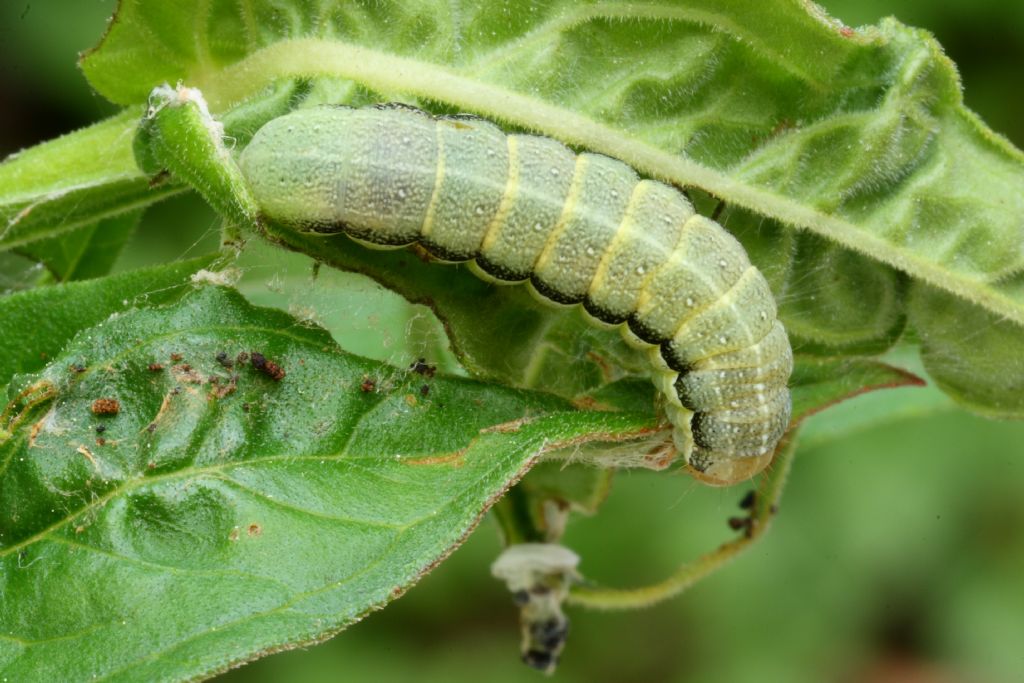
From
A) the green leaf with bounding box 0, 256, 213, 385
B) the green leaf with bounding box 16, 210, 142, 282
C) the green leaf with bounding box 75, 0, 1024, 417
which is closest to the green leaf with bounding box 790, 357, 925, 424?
the green leaf with bounding box 75, 0, 1024, 417

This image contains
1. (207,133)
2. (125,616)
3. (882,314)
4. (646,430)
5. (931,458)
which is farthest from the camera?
(931,458)

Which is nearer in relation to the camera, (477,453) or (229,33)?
(477,453)

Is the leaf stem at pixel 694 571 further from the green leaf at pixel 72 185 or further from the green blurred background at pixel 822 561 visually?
the green blurred background at pixel 822 561

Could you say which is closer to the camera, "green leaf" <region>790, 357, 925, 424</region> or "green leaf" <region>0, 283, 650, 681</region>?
"green leaf" <region>0, 283, 650, 681</region>

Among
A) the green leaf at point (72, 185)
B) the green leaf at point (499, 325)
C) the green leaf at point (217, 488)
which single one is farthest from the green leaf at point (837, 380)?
the green leaf at point (72, 185)

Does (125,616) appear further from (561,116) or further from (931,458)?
(931,458)

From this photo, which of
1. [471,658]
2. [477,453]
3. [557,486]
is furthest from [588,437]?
[471,658]

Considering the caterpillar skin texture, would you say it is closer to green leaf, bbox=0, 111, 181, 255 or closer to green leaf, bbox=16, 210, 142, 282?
green leaf, bbox=0, 111, 181, 255
